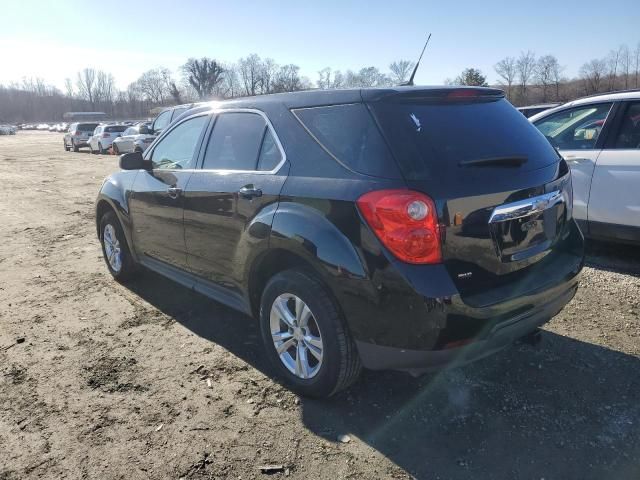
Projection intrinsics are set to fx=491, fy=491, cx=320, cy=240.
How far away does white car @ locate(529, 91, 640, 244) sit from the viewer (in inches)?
186

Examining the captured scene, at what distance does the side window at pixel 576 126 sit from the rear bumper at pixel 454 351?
3.22 meters

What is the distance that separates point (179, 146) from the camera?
4164 mm

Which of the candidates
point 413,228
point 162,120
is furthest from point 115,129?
point 413,228

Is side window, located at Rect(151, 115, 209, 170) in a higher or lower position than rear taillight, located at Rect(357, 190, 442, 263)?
higher

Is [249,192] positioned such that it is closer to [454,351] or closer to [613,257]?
[454,351]

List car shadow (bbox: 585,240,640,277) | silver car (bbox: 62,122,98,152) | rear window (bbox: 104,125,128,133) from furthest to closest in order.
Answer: silver car (bbox: 62,122,98,152)
rear window (bbox: 104,125,128,133)
car shadow (bbox: 585,240,640,277)

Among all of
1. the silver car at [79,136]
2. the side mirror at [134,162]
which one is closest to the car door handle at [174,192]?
the side mirror at [134,162]

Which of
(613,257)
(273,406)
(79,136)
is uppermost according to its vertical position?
(79,136)

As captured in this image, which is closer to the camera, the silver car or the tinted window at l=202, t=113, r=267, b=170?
the tinted window at l=202, t=113, r=267, b=170

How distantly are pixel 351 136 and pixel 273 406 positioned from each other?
1.65 m

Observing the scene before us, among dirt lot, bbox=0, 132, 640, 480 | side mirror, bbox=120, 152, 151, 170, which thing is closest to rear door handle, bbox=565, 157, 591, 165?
dirt lot, bbox=0, 132, 640, 480

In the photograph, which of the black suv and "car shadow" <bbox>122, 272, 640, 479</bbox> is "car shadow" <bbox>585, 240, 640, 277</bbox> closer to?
"car shadow" <bbox>122, 272, 640, 479</bbox>

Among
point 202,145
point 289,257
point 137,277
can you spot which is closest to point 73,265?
point 137,277

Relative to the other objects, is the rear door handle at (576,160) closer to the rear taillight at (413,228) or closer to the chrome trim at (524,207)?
the chrome trim at (524,207)
